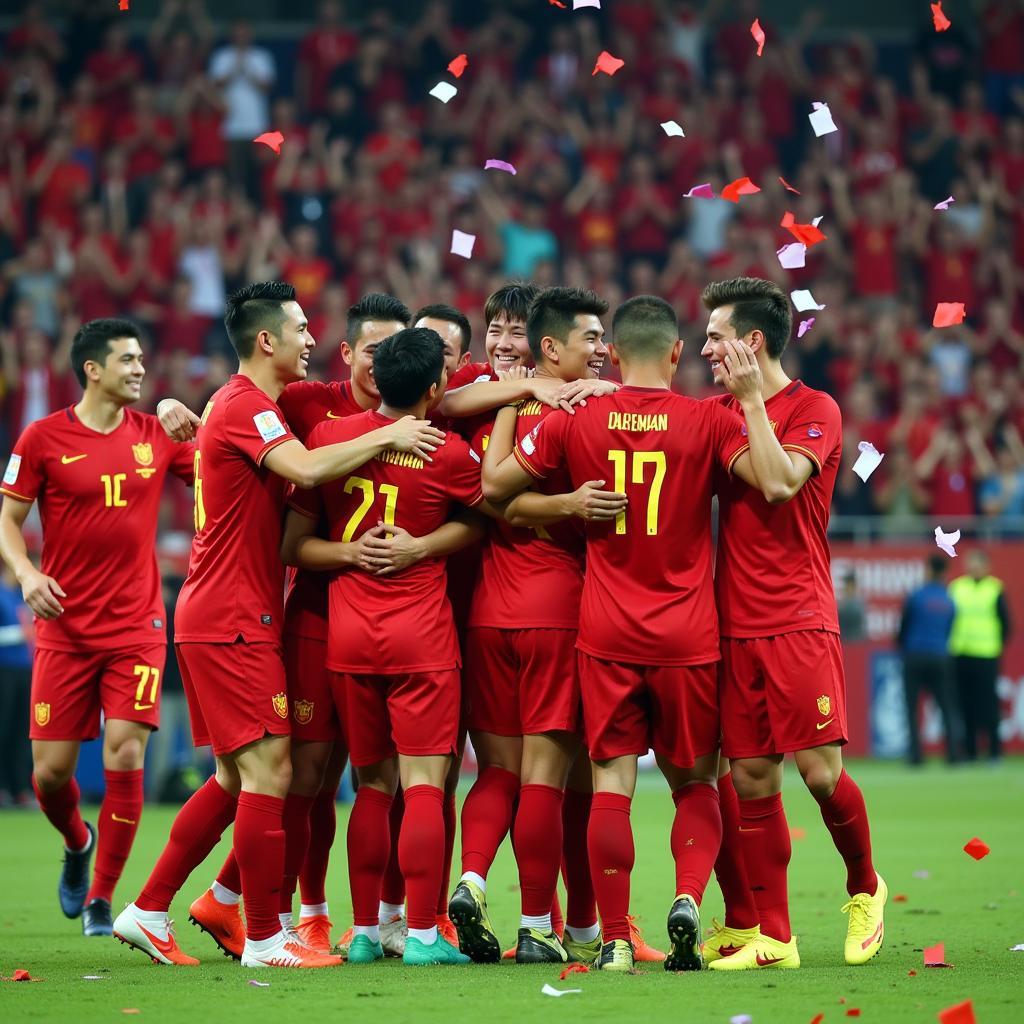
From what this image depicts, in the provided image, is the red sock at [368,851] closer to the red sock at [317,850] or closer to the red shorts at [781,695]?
the red sock at [317,850]

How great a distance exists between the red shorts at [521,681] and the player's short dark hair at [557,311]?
3.89 ft

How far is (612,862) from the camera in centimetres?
654

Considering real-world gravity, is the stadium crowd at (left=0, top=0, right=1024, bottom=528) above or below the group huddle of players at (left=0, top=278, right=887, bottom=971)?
above

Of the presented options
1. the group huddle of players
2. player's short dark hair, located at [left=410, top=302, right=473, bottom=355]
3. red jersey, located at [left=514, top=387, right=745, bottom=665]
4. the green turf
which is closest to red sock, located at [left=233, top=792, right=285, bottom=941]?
the group huddle of players

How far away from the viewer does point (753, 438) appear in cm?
648

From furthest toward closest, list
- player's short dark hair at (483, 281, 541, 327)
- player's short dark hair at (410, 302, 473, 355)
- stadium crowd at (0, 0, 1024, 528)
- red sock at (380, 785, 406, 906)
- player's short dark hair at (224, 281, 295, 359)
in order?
1. stadium crowd at (0, 0, 1024, 528)
2. player's short dark hair at (410, 302, 473, 355)
3. player's short dark hair at (483, 281, 541, 327)
4. red sock at (380, 785, 406, 906)
5. player's short dark hair at (224, 281, 295, 359)

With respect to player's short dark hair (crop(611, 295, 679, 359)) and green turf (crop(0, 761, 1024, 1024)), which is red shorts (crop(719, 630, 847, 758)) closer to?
green turf (crop(0, 761, 1024, 1024))

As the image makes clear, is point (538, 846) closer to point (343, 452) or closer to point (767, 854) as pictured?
point (767, 854)

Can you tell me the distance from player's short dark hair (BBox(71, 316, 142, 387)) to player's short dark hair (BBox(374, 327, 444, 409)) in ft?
7.05

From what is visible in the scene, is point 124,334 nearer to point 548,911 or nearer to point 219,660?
point 219,660

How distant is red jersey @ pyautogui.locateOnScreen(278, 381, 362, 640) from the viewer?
7.28m

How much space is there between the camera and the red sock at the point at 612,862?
654 centimetres

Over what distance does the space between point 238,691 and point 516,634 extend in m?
1.12

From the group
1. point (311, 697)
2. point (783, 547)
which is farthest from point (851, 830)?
point (311, 697)
